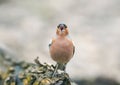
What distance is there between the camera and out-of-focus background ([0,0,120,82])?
888 cm

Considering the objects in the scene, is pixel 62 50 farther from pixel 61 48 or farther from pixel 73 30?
pixel 73 30

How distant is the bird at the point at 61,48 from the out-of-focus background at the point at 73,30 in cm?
221

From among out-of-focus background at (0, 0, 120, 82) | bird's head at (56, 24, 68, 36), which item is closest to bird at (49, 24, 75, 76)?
bird's head at (56, 24, 68, 36)

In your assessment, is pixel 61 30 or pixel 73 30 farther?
pixel 73 30

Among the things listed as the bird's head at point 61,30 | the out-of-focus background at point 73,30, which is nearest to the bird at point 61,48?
the bird's head at point 61,30

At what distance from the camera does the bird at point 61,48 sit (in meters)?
5.41

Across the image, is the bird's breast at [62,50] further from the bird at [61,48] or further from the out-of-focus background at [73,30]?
the out-of-focus background at [73,30]

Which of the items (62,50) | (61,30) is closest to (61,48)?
(62,50)

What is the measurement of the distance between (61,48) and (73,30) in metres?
4.91

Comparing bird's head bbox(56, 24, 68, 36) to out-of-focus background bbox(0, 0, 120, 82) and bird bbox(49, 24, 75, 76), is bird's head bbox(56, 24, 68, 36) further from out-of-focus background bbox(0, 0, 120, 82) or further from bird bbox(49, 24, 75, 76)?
out-of-focus background bbox(0, 0, 120, 82)

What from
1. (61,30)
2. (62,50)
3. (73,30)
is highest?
(73,30)

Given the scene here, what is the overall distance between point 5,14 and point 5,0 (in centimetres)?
91

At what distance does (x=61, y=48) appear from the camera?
546 cm

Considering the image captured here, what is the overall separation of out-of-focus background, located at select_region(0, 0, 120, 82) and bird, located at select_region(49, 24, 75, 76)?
7.25ft
